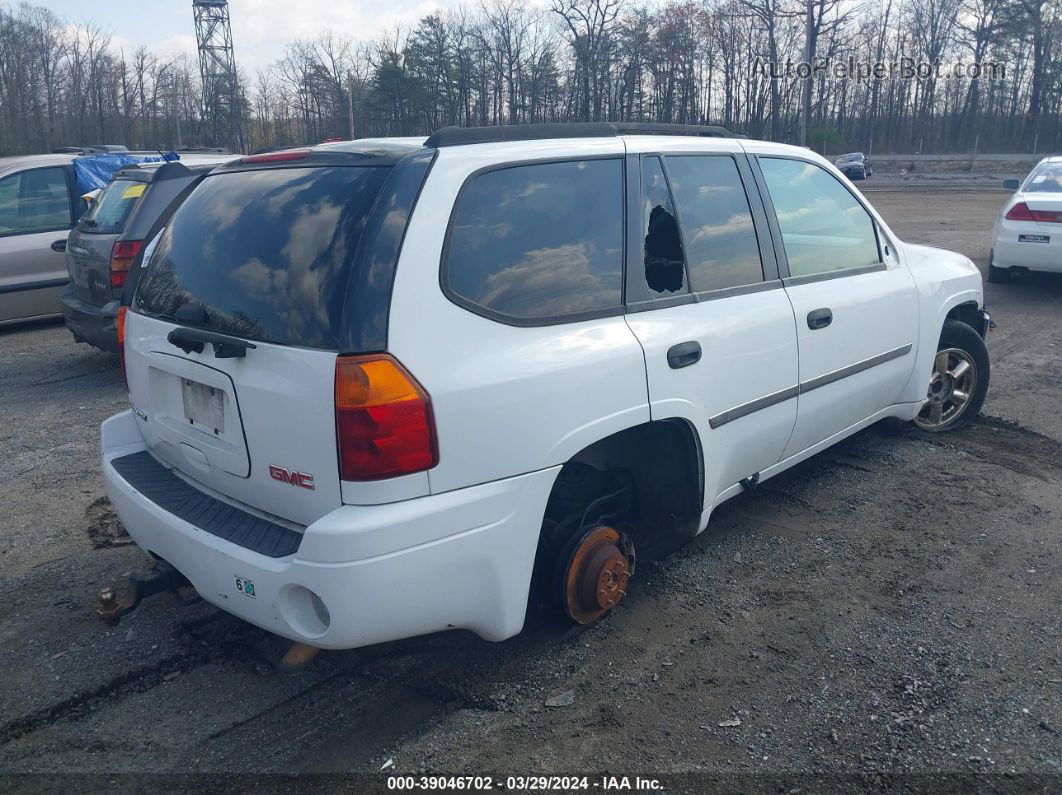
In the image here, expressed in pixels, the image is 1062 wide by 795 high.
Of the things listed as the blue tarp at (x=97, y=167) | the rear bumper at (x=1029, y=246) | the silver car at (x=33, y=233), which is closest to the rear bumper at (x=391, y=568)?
the silver car at (x=33, y=233)

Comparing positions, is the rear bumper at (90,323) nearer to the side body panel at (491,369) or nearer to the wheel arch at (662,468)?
the wheel arch at (662,468)

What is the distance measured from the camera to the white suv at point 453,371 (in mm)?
2592

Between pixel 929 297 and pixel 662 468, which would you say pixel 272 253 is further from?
pixel 929 297

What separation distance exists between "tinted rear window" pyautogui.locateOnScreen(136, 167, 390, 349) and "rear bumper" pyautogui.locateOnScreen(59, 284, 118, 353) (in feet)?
13.9

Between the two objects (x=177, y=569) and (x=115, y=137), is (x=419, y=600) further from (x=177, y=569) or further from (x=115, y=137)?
(x=115, y=137)

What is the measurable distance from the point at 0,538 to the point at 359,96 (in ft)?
104

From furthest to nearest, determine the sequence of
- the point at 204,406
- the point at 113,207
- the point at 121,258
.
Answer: the point at 113,207
the point at 121,258
the point at 204,406

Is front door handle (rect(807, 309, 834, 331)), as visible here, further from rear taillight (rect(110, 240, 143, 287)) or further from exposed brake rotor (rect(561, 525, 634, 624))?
rear taillight (rect(110, 240, 143, 287))

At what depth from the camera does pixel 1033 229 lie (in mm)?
10281

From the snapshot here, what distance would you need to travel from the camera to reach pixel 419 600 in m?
2.67

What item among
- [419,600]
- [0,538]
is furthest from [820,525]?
[0,538]

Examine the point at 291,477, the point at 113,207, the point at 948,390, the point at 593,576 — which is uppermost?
the point at 113,207

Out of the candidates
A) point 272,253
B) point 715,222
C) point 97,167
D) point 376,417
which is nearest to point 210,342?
point 272,253

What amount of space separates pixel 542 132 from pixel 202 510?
1846 millimetres
